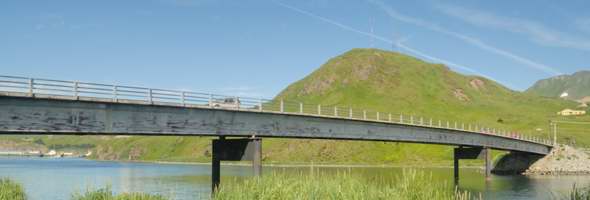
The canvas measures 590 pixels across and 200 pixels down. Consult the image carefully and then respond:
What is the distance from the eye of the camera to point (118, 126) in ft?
132

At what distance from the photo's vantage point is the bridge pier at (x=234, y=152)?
5034 centimetres

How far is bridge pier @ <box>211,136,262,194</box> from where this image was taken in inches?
1982

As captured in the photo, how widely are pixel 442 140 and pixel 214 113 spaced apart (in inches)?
1856

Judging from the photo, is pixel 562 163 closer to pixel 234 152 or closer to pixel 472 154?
pixel 472 154

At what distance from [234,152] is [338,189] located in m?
26.6

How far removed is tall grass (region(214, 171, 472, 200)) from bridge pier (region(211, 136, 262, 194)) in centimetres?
2012

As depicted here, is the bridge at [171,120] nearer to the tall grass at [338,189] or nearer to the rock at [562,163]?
the tall grass at [338,189]

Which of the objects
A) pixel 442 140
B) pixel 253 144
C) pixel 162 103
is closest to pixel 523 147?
pixel 442 140

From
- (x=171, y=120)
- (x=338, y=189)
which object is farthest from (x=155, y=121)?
(x=338, y=189)

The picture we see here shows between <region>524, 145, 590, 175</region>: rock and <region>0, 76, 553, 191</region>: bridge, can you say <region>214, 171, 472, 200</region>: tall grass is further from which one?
<region>524, 145, 590, 175</region>: rock

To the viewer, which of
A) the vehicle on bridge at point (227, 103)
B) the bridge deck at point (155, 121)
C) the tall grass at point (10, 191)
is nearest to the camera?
the bridge deck at point (155, 121)

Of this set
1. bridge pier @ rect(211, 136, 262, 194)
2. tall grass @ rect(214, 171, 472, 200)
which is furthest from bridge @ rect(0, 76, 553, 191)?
tall grass @ rect(214, 171, 472, 200)

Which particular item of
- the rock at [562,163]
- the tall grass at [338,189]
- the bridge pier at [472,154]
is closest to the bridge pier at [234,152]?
the tall grass at [338,189]

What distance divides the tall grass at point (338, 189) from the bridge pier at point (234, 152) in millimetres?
20118
